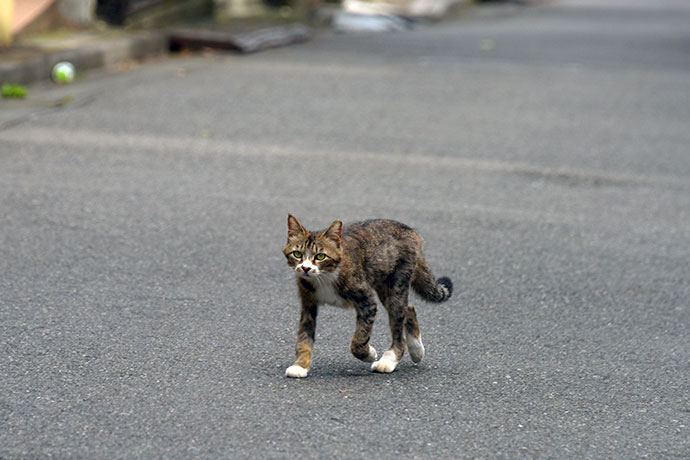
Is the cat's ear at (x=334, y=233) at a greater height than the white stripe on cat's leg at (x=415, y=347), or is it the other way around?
the cat's ear at (x=334, y=233)

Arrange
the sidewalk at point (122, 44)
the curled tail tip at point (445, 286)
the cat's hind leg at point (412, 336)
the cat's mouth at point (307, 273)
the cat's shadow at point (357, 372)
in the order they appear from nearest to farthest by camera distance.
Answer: the cat's mouth at point (307, 273) → the cat's shadow at point (357, 372) → the cat's hind leg at point (412, 336) → the curled tail tip at point (445, 286) → the sidewalk at point (122, 44)

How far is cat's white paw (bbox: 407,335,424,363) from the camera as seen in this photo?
460 centimetres

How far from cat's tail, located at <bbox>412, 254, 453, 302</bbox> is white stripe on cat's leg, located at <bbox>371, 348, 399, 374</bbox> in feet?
1.18

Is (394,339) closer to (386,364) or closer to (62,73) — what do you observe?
(386,364)

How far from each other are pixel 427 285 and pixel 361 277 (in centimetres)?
49

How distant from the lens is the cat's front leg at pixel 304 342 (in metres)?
4.37

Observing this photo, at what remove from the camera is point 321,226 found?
679cm

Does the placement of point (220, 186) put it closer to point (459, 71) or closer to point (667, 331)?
point (667, 331)

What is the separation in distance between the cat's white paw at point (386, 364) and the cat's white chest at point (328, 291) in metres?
0.32

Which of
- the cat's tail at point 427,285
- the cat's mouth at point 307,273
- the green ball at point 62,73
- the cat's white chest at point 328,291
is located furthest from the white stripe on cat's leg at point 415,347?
the green ball at point 62,73

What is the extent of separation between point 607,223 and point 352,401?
3.56 metres

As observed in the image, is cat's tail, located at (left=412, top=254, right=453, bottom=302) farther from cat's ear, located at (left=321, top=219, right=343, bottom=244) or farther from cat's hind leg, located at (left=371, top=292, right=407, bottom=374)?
cat's ear, located at (left=321, top=219, right=343, bottom=244)

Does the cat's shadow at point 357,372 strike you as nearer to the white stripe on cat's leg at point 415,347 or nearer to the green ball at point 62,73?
the white stripe on cat's leg at point 415,347

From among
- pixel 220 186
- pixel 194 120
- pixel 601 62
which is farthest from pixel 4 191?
pixel 601 62
